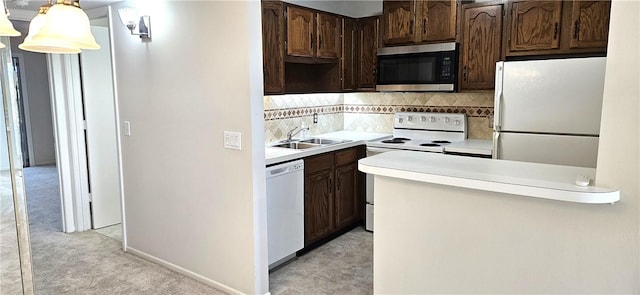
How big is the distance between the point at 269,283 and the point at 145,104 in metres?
1.60

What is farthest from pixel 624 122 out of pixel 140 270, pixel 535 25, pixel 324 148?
pixel 140 270

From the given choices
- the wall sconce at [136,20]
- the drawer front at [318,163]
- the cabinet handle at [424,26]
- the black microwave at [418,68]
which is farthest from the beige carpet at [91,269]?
the cabinet handle at [424,26]

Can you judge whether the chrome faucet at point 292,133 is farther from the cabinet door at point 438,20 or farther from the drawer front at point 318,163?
the cabinet door at point 438,20

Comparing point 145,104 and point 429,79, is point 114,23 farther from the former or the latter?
point 429,79

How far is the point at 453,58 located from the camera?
3740 mm

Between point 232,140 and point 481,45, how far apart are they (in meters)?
2.30

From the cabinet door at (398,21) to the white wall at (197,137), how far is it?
1839 mm

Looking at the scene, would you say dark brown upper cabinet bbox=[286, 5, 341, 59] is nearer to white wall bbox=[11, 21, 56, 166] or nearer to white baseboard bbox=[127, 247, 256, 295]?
white baseboard bbox=[127, 247, 256, 295]

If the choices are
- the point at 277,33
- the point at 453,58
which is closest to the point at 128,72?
the point at 277,33

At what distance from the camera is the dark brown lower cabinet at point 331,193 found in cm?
352

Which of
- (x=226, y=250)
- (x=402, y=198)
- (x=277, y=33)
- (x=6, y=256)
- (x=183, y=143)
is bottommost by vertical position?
(x=226, y=250)

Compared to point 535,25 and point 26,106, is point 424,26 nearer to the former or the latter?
point 535,25

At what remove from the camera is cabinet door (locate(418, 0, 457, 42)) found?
3.74 meters

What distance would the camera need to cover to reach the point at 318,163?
11.7 ft
